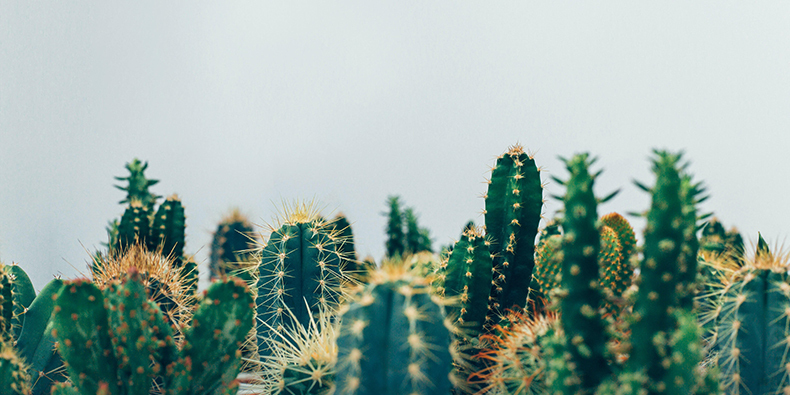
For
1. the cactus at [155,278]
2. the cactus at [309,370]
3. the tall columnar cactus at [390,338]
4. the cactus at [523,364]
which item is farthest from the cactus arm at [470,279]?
the cactus at [155,278]

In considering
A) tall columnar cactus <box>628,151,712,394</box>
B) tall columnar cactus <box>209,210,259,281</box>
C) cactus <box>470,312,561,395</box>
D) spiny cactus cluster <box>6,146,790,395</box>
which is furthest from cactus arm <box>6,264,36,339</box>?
tall columnar cactus <box>628,151,712,394</box>

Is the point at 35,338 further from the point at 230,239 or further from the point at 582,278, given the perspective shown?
the point at 230,239

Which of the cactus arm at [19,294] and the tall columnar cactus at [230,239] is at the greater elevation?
the tall columnar cactus at [230,239]

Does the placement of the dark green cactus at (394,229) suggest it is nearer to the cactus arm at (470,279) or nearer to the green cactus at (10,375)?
the cactus arm at (470,279)

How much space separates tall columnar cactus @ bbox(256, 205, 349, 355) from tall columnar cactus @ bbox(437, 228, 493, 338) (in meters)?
0.56

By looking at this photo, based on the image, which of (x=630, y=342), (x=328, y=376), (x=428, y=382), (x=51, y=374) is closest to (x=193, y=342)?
(x=328, y=376)

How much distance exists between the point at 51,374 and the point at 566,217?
208 cm

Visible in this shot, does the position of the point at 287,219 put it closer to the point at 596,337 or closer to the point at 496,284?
the point at 496,284

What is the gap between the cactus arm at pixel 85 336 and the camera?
1467 mm

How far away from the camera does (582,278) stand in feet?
3.62

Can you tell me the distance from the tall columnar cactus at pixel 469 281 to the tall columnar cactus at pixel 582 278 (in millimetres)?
745

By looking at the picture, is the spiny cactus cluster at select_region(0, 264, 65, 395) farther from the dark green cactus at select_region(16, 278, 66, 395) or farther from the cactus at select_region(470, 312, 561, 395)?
the cactus at select_region(470, 312, 561, 395)

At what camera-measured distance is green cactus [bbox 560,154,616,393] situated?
43.1 inches

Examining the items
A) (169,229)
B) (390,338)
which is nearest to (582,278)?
(390,338)
